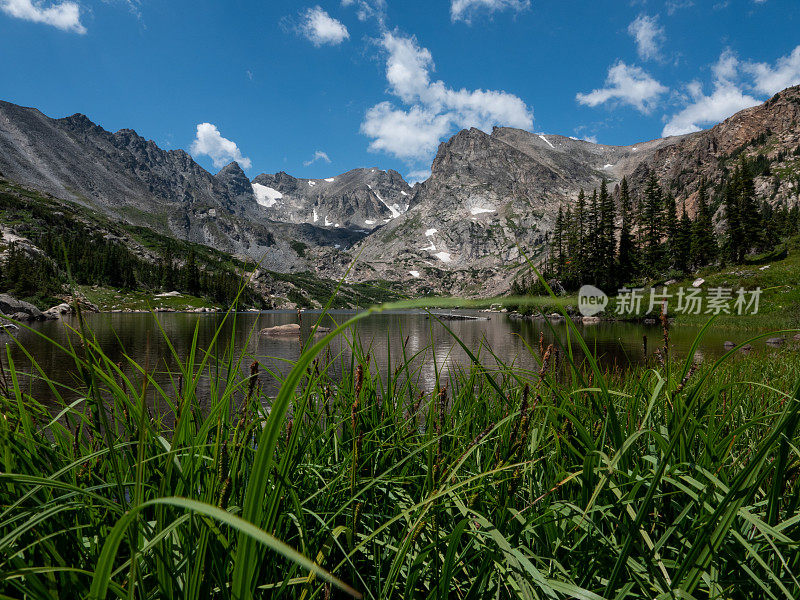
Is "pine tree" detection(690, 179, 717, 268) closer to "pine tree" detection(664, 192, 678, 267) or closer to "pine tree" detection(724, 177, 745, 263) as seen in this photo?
"pine tree" detection(724, 177, 745, 263)

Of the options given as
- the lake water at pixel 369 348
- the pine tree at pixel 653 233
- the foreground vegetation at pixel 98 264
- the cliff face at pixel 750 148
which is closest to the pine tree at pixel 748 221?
the pine tree at pixel 653 233

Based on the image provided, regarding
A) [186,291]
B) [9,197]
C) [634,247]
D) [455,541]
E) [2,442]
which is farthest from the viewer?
[9,197]

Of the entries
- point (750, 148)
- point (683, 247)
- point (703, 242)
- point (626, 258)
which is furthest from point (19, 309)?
point (750, 148)

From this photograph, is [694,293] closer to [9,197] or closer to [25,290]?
[25,290]

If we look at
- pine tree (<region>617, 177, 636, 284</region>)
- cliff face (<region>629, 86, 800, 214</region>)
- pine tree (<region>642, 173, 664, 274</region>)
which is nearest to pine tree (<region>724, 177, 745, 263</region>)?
pine tree (<region>642, 173, 664, 274</region>)

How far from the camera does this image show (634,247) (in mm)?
71312

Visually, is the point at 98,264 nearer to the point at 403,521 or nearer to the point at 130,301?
the point at 130,301

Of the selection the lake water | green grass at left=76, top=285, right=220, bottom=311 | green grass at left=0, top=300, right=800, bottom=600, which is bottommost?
green grass at left=76, top=285, right=220, bottom=311

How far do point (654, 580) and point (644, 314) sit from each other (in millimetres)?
54722

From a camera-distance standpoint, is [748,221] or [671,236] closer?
[748,221]

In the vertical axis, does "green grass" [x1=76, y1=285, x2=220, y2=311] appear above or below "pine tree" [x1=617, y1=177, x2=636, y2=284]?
below

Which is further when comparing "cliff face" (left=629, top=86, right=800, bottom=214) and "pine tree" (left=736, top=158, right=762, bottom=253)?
"cliff face" (left=629, top=86, right=800, bottom=214)

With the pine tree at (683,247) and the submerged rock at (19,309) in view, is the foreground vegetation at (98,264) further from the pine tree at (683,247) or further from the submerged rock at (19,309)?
the pine tree at (683,247)

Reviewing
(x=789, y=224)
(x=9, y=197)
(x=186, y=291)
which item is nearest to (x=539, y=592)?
(x=789, y=224)
